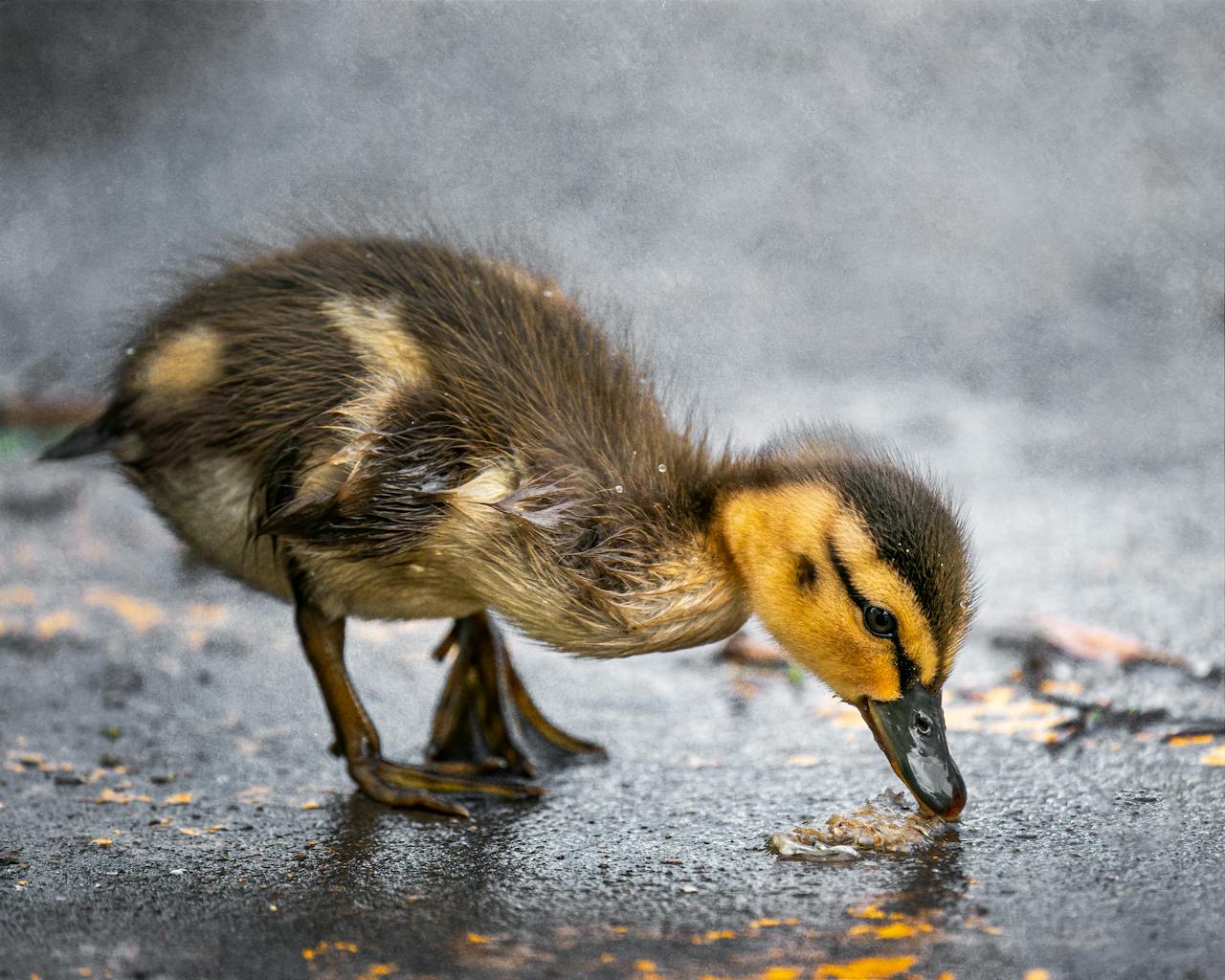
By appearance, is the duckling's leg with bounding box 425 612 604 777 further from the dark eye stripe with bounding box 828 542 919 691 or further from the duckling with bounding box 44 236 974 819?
the dark eye stripe with bounding box 828 542 919 691

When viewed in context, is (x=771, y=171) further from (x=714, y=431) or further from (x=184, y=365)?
(x=184, y=365)

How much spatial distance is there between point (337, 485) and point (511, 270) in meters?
0.77

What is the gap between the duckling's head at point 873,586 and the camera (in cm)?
285

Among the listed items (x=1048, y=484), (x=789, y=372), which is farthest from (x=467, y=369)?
(x=789, y=372)

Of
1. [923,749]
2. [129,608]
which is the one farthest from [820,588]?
[129,608]

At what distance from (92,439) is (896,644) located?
1974 mm

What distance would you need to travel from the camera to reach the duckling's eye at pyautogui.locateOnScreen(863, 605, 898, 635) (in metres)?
2.87

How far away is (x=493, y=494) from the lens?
3086 mm

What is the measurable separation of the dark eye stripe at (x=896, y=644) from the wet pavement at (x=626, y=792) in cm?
33

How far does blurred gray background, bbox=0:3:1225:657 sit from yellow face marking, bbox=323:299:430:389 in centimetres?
277

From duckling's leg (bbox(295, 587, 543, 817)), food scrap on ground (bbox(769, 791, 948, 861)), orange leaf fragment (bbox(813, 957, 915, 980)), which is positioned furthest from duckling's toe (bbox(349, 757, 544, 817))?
orange leaf fragment (bbox(813, 957, 915, 980))

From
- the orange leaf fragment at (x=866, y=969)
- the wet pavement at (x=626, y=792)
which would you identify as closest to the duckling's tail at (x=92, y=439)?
the wet pavement at (x=626, y=792)

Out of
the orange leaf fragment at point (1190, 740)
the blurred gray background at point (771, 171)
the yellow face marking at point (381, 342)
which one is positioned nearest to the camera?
the yellow face marking at point (381, 342)

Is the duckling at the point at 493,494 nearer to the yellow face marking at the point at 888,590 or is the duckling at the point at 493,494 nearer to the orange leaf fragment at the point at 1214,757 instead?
the yellow face marking at the point at 888,590
